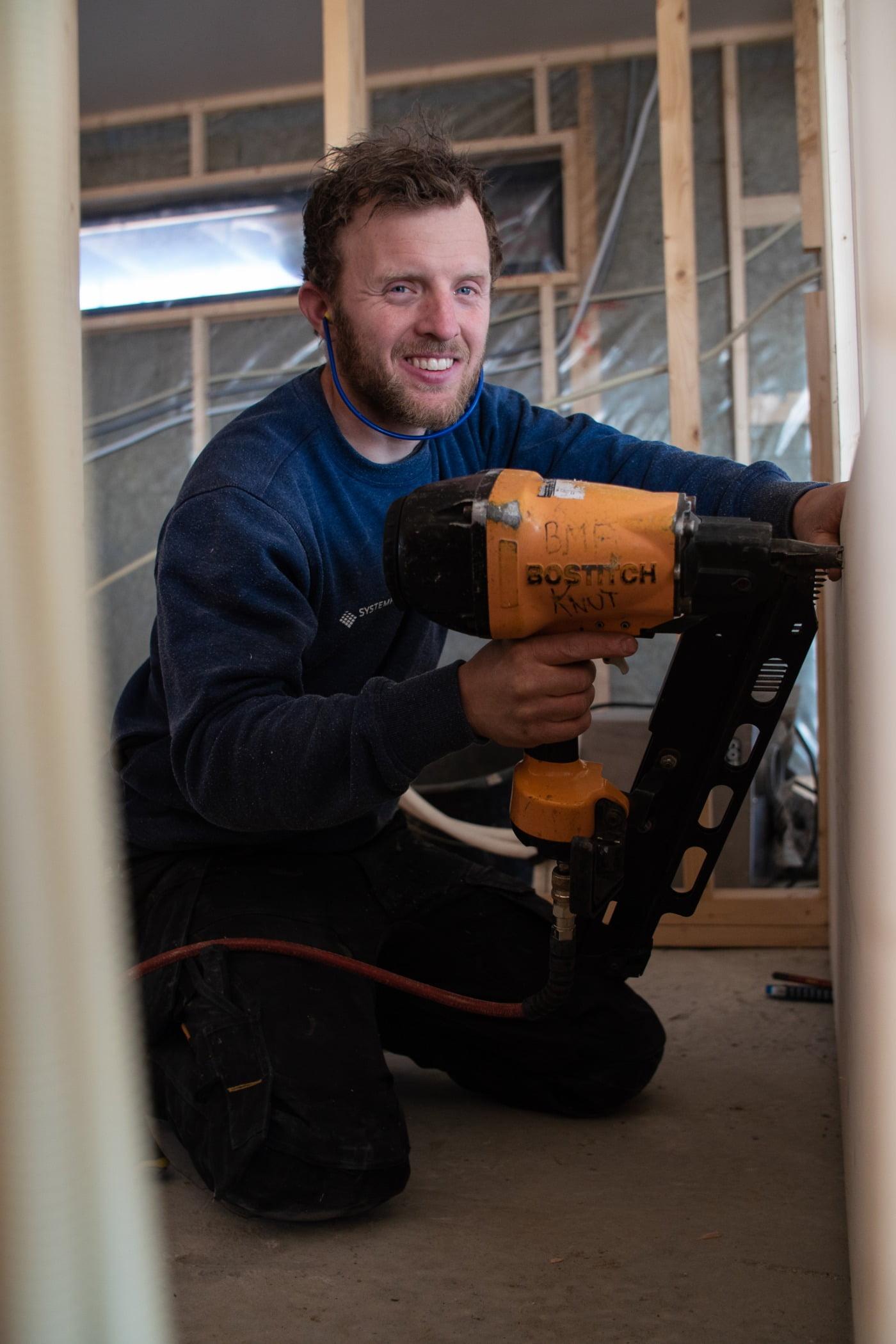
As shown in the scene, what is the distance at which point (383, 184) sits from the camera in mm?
1521

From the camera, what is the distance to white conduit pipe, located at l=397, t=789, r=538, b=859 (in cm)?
264

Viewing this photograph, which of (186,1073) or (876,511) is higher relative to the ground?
(876,511)

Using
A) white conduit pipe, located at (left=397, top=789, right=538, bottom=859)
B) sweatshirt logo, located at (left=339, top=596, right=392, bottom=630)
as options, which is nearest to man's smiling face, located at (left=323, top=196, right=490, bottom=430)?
sweatshirt logo, located at (left=339, top=596, right=392, bottom=630)

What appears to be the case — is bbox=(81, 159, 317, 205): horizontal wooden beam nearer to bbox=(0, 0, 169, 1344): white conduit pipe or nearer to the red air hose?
the red air hose

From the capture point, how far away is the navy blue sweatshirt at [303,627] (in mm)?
1219

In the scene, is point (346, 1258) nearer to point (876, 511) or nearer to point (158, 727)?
point (158, 727)

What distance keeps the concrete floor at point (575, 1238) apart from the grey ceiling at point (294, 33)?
12.4ft

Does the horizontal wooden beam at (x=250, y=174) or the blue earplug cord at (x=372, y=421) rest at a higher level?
the horizontal wooden beam at (x=250, y=174)

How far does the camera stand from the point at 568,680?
1153 millimetres

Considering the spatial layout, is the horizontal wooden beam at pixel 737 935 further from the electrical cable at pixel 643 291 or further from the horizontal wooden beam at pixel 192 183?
the horizontal wooden beam at pixel 192 183

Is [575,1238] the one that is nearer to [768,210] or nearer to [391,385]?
[391,385]

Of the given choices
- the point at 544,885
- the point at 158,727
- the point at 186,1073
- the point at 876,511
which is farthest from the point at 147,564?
the point at 876,511

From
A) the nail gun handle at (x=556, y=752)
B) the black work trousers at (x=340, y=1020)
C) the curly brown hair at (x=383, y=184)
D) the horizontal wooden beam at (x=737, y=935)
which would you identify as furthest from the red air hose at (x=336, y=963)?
the horizontal wooden beam at (x=737, y=935)

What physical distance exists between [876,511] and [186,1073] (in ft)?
3.39
